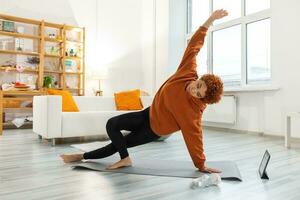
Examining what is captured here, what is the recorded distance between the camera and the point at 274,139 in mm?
3898

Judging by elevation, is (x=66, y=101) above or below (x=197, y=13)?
below

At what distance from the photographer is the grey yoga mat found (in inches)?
77.6

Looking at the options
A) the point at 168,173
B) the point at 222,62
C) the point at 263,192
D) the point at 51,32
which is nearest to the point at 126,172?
the point at 168,173

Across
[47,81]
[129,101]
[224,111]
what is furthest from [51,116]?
[224,111]

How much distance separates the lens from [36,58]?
17.5 ft

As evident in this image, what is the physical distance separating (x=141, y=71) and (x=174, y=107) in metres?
4.92

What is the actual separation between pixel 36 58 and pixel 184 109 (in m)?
4.27

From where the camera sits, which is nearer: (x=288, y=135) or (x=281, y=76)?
(x=288, y=135)

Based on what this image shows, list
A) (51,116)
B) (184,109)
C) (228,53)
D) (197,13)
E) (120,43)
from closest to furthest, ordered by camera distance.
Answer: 1. (184,109)
2. (51,116)
3. (228,53)
4. (197,13)
5. (120,43)

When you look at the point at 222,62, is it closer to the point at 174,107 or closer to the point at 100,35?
the point at 100,35

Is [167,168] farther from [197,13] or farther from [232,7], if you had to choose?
[197,13]

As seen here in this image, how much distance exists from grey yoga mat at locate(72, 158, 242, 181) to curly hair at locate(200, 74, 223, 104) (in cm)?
54

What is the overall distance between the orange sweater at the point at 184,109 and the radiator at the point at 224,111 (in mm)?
2898

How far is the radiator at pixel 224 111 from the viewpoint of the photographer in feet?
15.4
